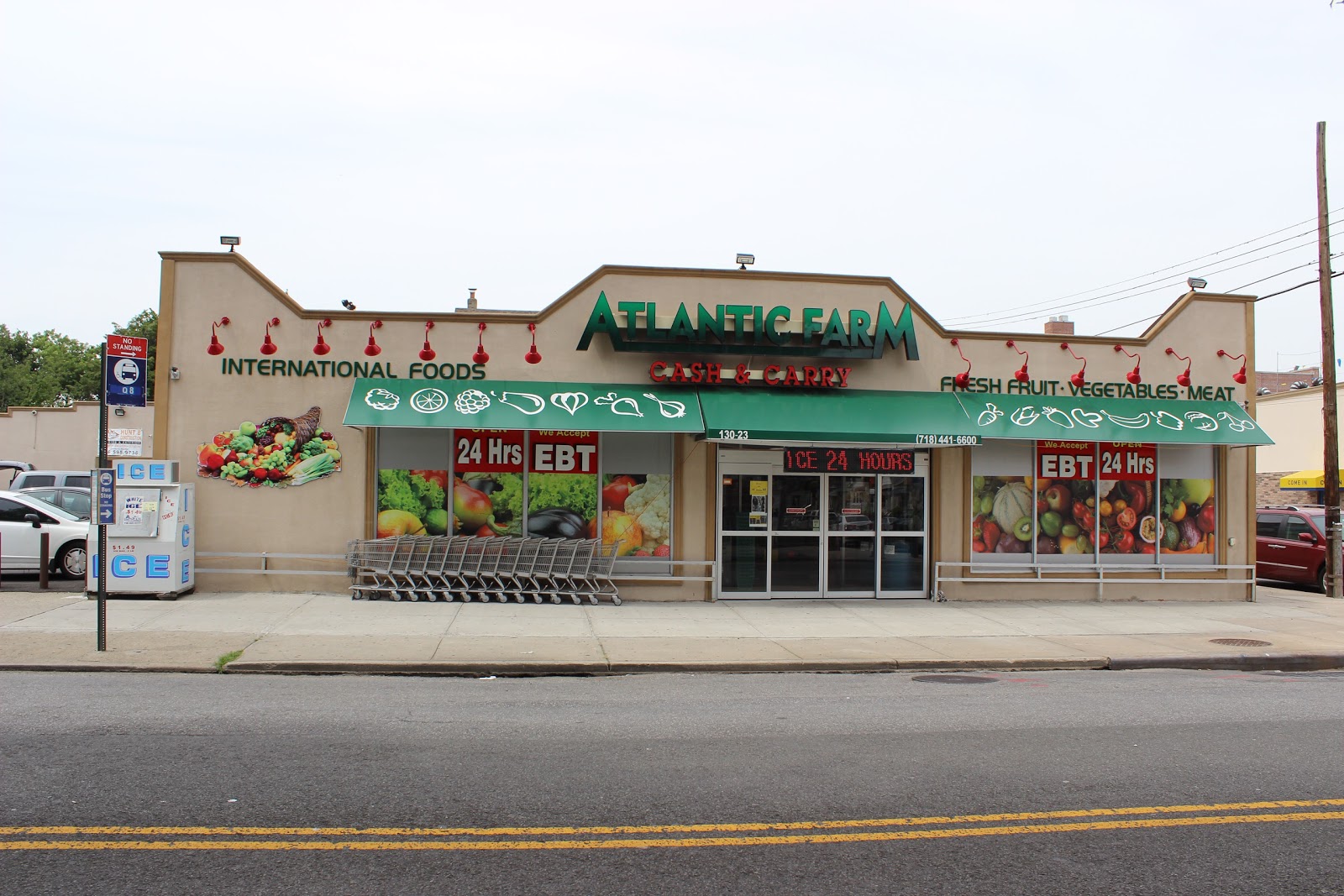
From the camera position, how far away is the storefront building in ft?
48.7

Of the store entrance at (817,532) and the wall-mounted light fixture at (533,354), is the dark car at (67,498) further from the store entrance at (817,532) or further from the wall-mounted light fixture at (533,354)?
the store entrance at (817,532)

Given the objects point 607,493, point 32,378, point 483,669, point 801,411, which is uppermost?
point 32,378

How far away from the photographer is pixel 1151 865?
4.96 meters

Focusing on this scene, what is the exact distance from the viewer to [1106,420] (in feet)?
52.4

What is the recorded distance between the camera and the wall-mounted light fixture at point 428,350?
14.9 metres

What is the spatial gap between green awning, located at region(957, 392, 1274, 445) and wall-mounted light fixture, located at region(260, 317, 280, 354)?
418 inches

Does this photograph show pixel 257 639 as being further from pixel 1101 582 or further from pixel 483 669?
pixel 1101 582

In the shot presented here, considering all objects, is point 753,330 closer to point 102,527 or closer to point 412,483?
point 412,483

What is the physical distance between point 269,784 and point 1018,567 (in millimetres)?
13064

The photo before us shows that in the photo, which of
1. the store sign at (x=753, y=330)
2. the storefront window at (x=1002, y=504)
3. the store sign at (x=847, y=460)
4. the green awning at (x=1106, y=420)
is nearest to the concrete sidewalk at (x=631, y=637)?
the storefront window at (x=1002, y=504)

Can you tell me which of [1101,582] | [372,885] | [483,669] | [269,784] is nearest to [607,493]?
[483,669]

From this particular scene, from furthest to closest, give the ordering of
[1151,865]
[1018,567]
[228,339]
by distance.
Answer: [1018,567], [228,339], [1151,865]

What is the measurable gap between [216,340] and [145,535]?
9.96 feet

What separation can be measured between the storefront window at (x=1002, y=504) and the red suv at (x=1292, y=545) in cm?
603
